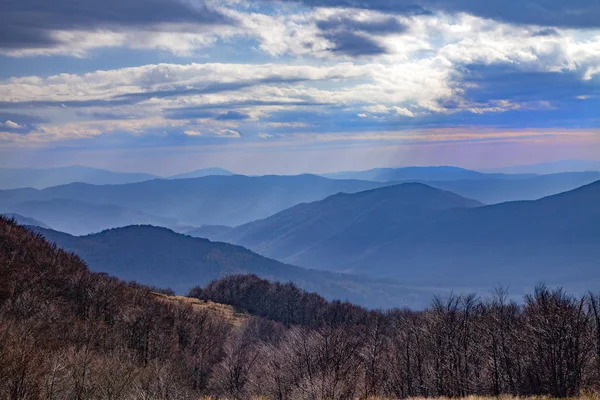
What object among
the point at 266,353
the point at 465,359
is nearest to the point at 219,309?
the point at 266,353

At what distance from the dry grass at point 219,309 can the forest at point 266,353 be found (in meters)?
45.7

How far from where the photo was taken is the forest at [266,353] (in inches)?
1716

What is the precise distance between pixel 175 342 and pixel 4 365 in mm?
59861

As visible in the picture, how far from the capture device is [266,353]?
92.6 m

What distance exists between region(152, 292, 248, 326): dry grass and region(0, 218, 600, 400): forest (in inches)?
1801

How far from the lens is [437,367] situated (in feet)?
219

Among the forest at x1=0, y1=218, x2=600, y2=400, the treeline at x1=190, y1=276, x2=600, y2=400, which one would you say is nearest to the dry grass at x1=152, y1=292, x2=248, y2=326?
the forest at x1=0, y1=218, x2=600, y2=400

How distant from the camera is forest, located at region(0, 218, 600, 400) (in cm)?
4359

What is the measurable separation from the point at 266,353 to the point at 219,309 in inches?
3318

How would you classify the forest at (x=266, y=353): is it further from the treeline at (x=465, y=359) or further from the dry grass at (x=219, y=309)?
the dry grass at (x=219, y=309)

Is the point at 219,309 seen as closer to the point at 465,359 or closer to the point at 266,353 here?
the point at 266,353

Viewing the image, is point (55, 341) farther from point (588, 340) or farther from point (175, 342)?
point (588, 340)

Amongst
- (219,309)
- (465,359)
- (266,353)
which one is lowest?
(219,309)

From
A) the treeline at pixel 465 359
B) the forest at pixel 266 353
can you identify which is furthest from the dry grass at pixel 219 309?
the treeline at pixel 465 359
